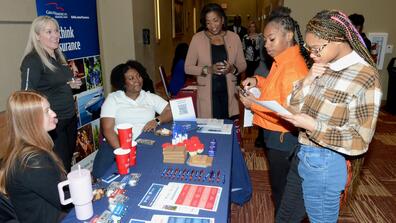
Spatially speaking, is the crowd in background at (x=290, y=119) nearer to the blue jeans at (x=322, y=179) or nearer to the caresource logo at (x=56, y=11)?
the blue jeans at (x=322, y=179)

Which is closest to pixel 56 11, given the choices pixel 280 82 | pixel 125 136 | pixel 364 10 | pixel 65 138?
pixel 65 138

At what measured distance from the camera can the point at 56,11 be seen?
2.67 metres

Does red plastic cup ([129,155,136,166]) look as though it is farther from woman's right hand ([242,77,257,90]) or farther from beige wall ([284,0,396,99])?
beige wall ([284,0,396,99])

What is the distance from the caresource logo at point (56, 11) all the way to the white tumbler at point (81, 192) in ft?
6.58

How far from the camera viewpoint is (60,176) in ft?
4.31

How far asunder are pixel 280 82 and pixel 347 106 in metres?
0.43

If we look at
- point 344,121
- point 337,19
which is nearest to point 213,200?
point 344,121

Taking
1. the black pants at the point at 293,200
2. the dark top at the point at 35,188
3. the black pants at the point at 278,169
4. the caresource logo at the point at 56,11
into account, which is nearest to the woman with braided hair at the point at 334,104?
the black pants at the point at 293,200

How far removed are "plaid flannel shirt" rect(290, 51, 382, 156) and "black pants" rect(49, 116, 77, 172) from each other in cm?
190

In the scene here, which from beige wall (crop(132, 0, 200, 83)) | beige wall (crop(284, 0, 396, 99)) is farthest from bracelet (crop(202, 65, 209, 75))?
beige wall (crop(284, 0, 396, 99))

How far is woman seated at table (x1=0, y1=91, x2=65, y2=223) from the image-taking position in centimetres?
122

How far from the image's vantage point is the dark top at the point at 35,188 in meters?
1.22

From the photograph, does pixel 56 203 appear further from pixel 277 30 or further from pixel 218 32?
pixel 218 32

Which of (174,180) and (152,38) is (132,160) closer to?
(174,180)
